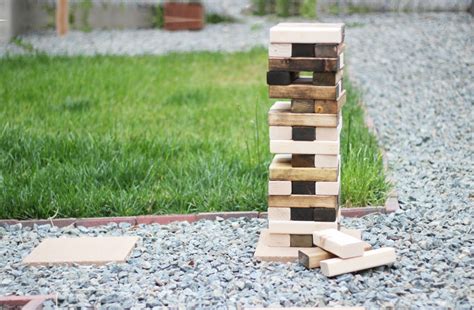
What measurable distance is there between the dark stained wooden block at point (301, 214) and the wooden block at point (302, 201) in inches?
0.8

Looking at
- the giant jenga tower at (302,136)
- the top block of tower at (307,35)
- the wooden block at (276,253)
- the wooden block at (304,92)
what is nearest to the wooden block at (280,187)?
the giant jenga tower at (302,136)

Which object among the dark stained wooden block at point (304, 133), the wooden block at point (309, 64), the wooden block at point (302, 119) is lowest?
the dark stained wooden block at point (304, 133)

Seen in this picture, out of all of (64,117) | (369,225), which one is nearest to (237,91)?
(64,117)

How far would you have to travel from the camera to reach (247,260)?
3.83 meters

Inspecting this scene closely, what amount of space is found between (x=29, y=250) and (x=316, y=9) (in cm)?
932

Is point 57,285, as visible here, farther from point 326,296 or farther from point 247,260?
point 326,296

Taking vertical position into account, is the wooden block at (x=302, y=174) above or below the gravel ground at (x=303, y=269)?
above

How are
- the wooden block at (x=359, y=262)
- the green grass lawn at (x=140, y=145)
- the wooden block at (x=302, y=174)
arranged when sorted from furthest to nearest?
the green grass lawn at (x=140, y=145) → the wooden block at (x=302, y=174) → the wooden block at (x=359, y=262)

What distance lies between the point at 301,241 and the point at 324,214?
16cm

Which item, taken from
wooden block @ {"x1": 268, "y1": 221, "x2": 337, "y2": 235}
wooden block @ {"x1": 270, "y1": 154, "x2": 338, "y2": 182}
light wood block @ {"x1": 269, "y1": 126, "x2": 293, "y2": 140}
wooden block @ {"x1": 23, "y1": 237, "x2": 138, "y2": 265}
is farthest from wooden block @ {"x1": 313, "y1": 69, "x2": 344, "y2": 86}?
wooden block @ {"x1": 23, "y1": 237, "x2": 138, "y2": 265}

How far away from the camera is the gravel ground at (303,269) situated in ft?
11.1

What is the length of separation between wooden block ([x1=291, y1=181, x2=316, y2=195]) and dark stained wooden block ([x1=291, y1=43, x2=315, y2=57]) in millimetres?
564

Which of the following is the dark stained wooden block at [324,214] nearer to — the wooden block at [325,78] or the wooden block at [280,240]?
the wooden block at [280,240]

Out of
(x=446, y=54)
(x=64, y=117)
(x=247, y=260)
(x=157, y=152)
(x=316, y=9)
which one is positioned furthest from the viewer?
(x=316, y=9)
